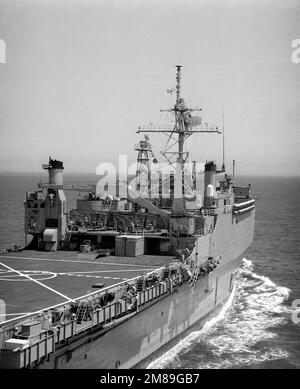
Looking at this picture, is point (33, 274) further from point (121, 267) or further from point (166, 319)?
point (166, 319)

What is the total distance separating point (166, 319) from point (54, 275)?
625 cm

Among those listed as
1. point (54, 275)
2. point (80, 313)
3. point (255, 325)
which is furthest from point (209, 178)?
point (80, 313)

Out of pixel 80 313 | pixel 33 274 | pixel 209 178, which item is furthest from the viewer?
pixel 209 178

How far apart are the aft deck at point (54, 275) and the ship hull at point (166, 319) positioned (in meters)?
2.34

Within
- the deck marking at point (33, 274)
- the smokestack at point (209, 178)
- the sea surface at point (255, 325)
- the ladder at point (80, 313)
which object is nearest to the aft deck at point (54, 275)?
the deck marking at point (33, 274)

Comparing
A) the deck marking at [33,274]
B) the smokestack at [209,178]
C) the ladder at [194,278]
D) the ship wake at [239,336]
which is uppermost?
the smokestack at [209,178]

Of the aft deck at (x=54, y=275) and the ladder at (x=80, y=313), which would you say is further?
the aft deck at (x=54, y=275)

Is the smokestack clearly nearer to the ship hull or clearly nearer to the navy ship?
the navy ship

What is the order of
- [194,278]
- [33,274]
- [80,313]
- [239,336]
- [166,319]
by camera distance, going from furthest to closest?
[239,336], [194,278], [33,274], [166,319], [80,313]

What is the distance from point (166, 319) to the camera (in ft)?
82.5

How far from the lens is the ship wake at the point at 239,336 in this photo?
26.3 m

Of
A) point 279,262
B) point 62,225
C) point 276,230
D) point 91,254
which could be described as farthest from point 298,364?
point 276,230

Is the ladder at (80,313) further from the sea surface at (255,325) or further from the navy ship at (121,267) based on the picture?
the sea surface at (255,325)
